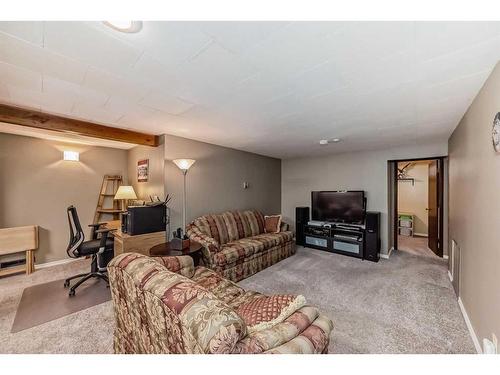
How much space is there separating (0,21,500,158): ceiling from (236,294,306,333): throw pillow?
5.14ft

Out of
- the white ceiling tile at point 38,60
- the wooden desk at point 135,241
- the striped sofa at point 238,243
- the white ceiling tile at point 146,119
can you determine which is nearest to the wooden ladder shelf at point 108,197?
the wooden desk at point 135,241

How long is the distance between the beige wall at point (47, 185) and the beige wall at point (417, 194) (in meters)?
8.10

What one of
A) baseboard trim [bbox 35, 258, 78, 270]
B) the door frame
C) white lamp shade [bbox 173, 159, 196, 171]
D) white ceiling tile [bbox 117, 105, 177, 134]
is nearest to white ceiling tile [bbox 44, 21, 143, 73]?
white ceiling tile [bbox 117, 105, 177, 134]

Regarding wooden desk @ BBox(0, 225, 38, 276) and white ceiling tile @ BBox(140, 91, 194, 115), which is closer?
white ceiling tile @ BBox(140, 91, 194, 115)

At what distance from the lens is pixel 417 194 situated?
6.22m

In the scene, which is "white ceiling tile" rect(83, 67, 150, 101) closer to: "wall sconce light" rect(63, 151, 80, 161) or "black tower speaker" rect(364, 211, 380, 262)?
"wall sconce light" rect(63, 151, 80, 161)

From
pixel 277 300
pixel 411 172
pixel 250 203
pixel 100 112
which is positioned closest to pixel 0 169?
pixel 100 112

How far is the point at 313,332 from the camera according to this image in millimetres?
1098

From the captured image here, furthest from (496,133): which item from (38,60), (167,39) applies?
(38,60)

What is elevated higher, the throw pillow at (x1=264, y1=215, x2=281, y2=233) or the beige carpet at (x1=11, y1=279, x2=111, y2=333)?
the throw pillow at (x1=264, y1=215, x2=281, y2=233)

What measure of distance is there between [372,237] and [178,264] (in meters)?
3.62

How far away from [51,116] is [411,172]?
8.23 m

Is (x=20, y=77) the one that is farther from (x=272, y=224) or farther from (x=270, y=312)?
(x=272, y=224)

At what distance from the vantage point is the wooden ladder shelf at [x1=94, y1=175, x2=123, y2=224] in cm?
423
